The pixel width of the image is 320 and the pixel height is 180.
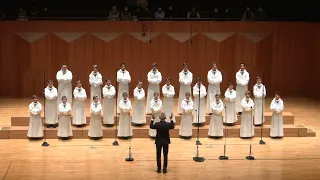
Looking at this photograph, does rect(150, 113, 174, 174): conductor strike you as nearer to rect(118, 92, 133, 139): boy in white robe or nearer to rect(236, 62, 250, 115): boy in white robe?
rect(118, 92, 133, 139): boy in white robe

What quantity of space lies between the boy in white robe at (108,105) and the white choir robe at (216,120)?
99.0 inches

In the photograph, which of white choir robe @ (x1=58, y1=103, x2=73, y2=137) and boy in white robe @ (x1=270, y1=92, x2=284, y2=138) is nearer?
white choir robe @ (x1=58, y1=103, x2=73, y2=137)

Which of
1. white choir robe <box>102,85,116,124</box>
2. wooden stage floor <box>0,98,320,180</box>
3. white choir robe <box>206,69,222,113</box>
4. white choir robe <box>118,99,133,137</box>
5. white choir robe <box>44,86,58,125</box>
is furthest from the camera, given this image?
white choir robe <box>206,69,222,113</box>

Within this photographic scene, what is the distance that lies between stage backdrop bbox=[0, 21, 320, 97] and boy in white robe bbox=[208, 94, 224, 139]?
3.97 m

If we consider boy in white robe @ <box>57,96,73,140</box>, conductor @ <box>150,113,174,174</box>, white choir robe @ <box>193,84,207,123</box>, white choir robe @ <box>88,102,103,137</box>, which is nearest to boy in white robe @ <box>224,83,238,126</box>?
white choir robe @ <box>193,84,207,123</box>

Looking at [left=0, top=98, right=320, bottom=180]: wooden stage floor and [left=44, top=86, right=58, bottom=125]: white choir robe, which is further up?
[left=44, top=86, right=58, bottom=125]: white choir robe

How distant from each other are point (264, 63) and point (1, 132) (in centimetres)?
860

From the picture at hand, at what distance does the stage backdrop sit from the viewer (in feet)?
65.0

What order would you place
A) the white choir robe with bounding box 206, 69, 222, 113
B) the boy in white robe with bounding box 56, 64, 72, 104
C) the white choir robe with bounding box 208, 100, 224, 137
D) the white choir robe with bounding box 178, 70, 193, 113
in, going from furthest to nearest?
the white choir robe with bounding box 206, 69, 222, 113 < the white choir robe with bounding box 178, 70, 193, 113 < the boy in white robe with bounding box 56, 64, 72, 104 < the white choir robe with bounding box 208, 100, 224, 137

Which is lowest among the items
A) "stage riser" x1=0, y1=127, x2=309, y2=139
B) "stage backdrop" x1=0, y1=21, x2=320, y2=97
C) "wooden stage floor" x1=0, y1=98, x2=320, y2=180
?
"wooden stage floor" x1=0, y1=98, x2=320, y2=180

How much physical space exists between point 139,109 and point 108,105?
791 mm

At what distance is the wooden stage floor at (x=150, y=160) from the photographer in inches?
532

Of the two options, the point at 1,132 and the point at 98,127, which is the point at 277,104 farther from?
the point at 1,132

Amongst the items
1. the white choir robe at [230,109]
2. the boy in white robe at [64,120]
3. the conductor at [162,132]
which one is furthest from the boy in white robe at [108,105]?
the conductor at [162,132]
